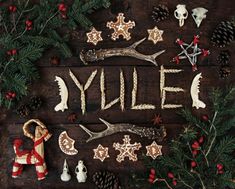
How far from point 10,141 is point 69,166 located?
0.80ft

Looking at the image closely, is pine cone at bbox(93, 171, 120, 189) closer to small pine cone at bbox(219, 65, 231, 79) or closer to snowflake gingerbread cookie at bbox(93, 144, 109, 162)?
snowflake gingerbread cookie at bbox(93, 144, 109, 162)

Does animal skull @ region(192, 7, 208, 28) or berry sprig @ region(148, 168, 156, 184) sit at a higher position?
animal skull @ region(192, 7, 208, 28)

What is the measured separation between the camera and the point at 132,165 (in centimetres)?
137

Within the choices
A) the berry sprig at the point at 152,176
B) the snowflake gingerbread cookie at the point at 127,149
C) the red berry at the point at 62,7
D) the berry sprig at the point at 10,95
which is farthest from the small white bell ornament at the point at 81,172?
the red berry at the point at 62,7

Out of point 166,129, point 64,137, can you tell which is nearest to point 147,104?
point 166,129

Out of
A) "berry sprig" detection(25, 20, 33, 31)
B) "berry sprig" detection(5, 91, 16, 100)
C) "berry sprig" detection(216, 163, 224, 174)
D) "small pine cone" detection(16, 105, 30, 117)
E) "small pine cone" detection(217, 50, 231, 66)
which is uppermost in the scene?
"berry sprig" detection(25, 20, 33, 31)

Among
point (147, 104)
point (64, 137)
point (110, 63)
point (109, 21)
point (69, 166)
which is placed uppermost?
point (109, 21)

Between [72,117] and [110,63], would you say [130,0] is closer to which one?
[110,63]

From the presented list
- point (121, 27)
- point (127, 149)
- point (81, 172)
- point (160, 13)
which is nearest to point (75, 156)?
point (81, 172)

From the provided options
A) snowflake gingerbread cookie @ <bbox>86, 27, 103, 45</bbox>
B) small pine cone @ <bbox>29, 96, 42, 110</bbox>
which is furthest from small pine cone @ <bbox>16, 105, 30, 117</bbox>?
snowflake gingerbread cookie @ <bbox>86, 27, 103, 45</bbox>

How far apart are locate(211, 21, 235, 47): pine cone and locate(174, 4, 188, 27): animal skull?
13cm

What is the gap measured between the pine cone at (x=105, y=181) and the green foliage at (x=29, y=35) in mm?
407

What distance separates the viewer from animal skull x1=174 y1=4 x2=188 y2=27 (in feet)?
4.39

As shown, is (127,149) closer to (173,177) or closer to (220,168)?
(173,177)
